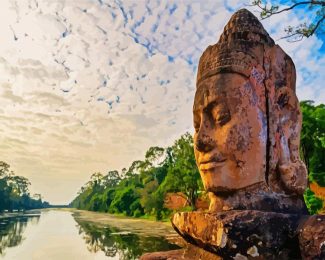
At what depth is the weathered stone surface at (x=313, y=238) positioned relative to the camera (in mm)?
2955

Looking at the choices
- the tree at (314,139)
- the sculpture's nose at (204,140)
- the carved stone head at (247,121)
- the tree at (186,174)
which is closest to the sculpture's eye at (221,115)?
the carved stone head at (247,121)

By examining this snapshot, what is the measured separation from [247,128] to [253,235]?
4.13 ft

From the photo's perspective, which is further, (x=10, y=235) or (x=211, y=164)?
(x=10, y=235)

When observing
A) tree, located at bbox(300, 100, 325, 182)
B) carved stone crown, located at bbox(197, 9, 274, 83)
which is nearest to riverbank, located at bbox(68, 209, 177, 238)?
tree, located at bbox(300, 100, 325, 182)

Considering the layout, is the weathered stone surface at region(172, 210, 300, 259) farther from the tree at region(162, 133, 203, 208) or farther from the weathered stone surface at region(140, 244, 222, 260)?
the tree at region(162, 133, 203, 208)

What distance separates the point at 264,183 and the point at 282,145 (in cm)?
51

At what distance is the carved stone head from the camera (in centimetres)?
407

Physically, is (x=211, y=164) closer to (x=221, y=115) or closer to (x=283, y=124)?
(x=221, y=115)

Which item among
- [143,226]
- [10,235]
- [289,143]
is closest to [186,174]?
[143,226]

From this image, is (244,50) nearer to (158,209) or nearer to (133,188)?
(158,209)

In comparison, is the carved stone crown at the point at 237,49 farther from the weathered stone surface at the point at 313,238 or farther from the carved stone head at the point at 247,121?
the weathered stone surface at the point at 313,238

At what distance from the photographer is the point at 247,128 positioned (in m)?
4.09

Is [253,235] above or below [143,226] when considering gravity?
below

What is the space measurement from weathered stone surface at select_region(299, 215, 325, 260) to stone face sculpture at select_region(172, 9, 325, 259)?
700mm
